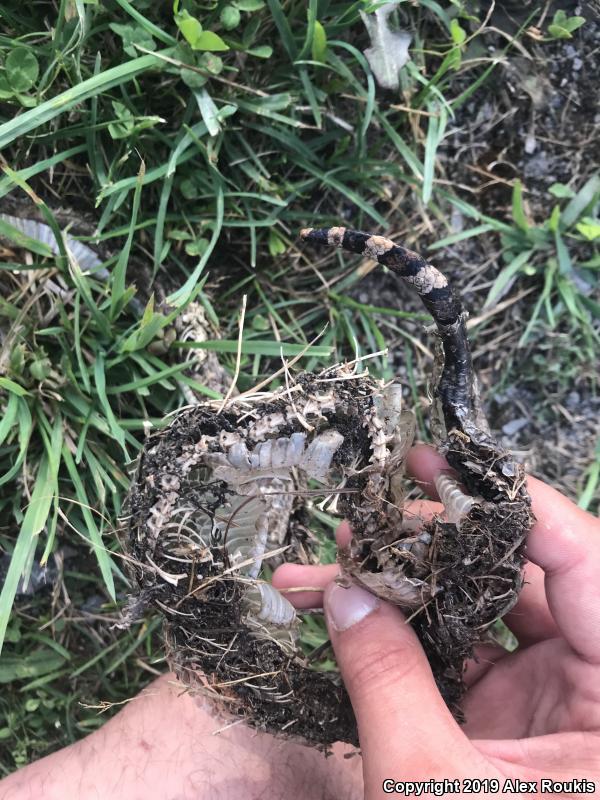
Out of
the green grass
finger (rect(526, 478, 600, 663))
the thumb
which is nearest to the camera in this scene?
the thumb

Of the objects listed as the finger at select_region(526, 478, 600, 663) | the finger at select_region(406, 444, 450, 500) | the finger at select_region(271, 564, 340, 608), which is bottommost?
the finger at select_region(271, 564, 340, 608)

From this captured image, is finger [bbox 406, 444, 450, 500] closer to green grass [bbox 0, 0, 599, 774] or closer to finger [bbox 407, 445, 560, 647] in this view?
finger [bbox 407, 445, 560, 647]

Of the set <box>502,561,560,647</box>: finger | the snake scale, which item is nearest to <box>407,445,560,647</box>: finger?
<box>502,561,560,647</box>: finger

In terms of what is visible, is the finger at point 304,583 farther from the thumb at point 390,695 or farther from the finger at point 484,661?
the finger at point 484,661

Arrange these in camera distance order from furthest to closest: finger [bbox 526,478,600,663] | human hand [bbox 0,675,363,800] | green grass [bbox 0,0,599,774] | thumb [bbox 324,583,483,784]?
human hand [bbox 0,675,363,800] < green grass [bbox 0,0,599,774] < finger [bbox 526,478,600,663] < thumb [bbox 324,583,483,784]

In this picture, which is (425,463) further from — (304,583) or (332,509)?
(304,583)

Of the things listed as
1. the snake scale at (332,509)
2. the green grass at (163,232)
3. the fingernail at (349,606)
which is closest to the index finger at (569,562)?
the snake scale at (332,509)

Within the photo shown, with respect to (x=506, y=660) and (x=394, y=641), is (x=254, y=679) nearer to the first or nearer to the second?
(x=394, y=641)
